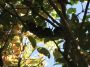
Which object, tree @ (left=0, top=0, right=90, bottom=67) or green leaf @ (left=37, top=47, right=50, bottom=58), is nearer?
tree @ (left=0, top=0, right=90, bottom=67)

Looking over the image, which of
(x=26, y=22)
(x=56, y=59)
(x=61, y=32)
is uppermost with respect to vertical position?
(x=26, y=22)

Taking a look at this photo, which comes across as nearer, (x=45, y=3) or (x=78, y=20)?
(x=78, y=20)

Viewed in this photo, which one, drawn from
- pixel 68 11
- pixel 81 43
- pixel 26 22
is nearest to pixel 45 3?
pixel 68 11

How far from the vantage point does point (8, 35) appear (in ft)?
8.23

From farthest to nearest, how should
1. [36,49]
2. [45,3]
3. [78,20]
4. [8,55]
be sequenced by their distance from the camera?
1. [8,55]
2. [45,3]
3. [36,49]
4. [78,20]

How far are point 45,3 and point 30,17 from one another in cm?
29

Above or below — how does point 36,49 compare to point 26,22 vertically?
below

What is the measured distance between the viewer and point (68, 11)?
256cm

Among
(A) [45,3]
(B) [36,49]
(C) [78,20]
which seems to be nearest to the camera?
(C) [78,20]

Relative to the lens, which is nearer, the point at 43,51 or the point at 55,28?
the point at 55,28

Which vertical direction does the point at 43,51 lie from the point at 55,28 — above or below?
below

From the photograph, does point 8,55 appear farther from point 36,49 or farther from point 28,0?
point 28,0

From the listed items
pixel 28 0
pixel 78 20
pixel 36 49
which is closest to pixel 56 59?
pixel 36 49

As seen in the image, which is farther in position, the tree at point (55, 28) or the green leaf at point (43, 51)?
the green leaf at point (43, 51)
